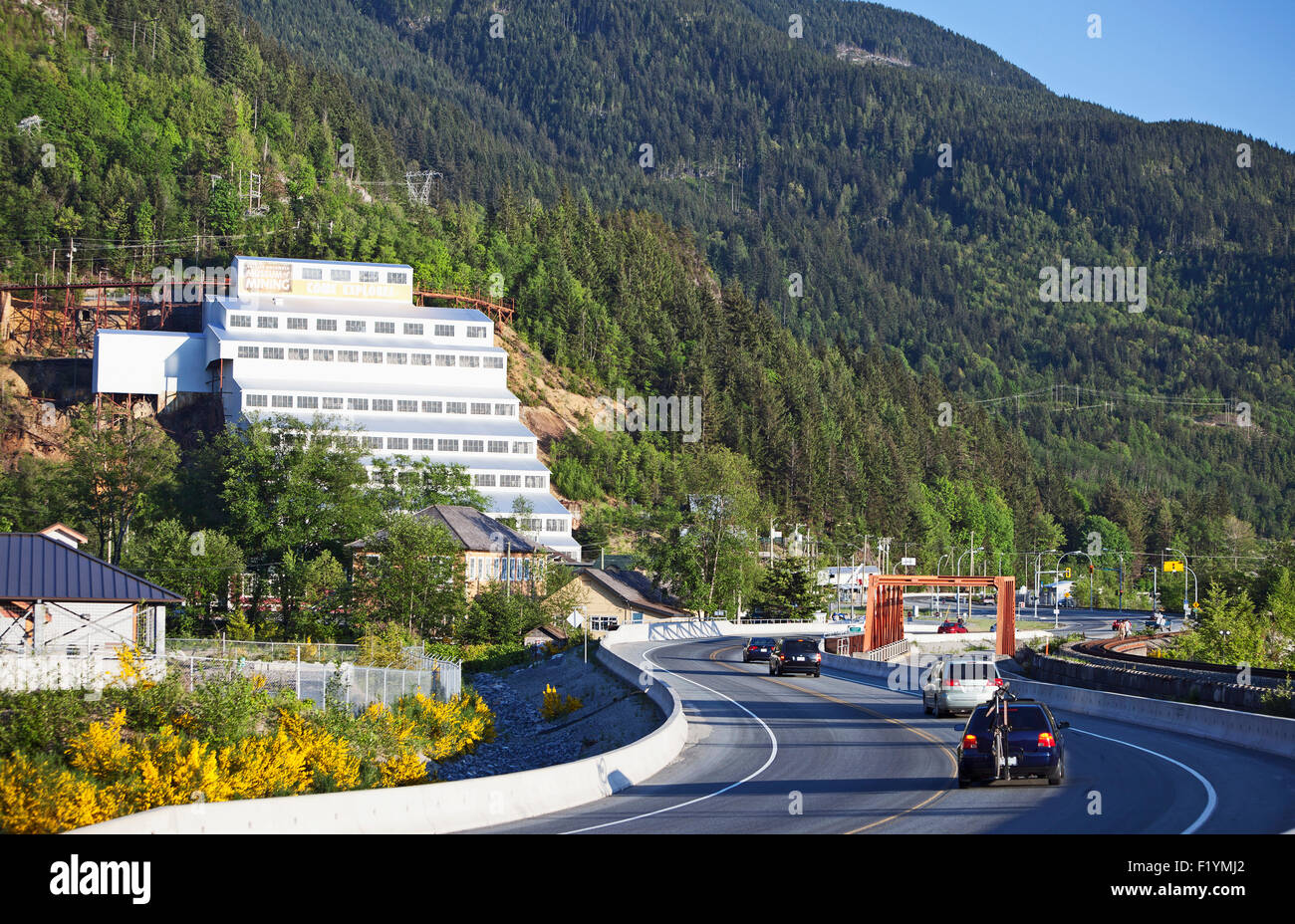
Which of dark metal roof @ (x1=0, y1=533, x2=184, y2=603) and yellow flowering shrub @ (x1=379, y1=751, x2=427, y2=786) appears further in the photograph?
dark metal roof @ (x1=0, y1=533, x2=184, y2=603)

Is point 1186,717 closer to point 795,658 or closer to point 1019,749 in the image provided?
point 1019,749

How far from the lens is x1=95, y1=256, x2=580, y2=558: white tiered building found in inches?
5428

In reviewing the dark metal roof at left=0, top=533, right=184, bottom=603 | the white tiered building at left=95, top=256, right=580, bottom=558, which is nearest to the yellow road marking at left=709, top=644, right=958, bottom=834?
the dark metal roof at left=0, top=533, right=184, bottom=603

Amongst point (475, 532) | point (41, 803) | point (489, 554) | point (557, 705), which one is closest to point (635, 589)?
point (475, 532)

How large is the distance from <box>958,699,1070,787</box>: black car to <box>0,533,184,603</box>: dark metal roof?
31189 millimetres

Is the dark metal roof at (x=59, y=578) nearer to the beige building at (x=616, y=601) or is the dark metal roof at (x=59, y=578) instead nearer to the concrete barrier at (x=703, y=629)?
the concrete barrier at (x=703, y=629)

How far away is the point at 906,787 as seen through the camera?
26.9m

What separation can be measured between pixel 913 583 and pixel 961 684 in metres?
43.8

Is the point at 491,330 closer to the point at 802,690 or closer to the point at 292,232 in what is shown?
the point at 292,232

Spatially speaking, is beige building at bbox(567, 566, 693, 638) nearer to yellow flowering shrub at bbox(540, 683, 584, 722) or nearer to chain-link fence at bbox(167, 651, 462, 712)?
yellow flowering shrub at bbox(540, 683, 584, 722)
